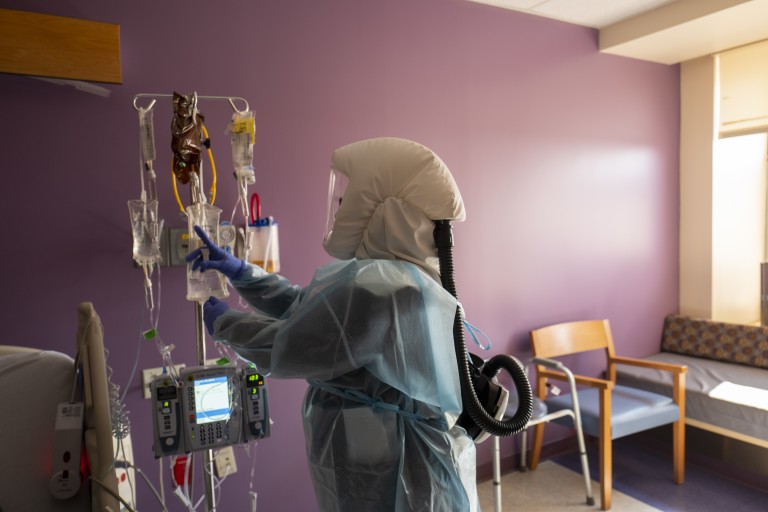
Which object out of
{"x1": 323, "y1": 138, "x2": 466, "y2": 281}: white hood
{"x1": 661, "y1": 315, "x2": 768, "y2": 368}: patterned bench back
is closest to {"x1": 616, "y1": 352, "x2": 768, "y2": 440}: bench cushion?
{"x1": 661, "y1": 315, "x2": 768, "y2": 368}: patterned bench back

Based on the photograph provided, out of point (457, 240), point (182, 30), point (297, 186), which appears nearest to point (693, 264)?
point (457, 240)

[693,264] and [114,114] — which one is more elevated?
[114,114]

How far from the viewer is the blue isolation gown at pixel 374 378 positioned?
1.31 m

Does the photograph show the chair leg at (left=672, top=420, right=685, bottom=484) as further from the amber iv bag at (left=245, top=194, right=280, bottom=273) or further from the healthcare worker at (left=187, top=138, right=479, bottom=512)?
the amber iv bag at (left=245, top=194, right=280, bottom=273)

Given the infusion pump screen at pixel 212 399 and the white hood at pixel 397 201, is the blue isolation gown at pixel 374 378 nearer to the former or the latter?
the white hood at pixel 397 201

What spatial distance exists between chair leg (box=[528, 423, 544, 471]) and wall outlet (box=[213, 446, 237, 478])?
164 centimetres

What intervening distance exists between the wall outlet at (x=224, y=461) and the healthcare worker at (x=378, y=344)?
895 mm

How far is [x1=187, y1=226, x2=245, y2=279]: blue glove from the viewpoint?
1573mm

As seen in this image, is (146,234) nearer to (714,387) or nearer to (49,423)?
(49,423)

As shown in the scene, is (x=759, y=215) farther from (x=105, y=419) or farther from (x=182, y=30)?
(x=105, y=419)

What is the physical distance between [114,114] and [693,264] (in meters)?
3.58

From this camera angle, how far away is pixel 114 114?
204cm

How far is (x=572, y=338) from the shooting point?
3207 millimetres

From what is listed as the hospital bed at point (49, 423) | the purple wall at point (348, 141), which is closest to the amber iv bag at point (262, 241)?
the purple wall at point (348, 141)
